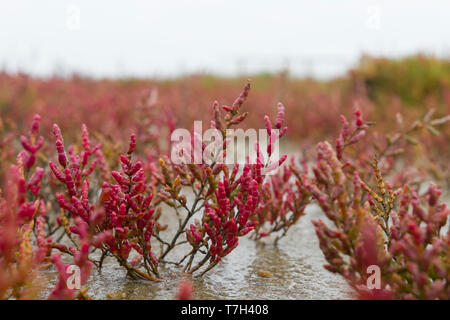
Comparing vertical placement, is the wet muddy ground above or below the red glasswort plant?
below

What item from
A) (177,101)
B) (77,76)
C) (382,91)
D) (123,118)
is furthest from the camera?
(77,76)

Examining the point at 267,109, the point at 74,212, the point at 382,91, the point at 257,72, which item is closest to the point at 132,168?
the point at 74,212

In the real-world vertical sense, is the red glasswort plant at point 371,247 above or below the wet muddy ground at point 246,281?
above

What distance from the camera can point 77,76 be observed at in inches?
494

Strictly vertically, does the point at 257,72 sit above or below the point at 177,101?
above

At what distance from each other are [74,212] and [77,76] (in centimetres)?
1137

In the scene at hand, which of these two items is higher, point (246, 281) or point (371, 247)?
point (371, 247)

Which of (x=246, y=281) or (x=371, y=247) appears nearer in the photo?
(x=371, y=247)

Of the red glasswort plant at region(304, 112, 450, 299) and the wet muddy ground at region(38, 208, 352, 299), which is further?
the wet muddy ground at region(38, 208, 352, 299)

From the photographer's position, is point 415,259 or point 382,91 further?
point 382,91

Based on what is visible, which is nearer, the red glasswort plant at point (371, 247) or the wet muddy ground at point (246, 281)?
the red glasswort plant at point (371, 247)
